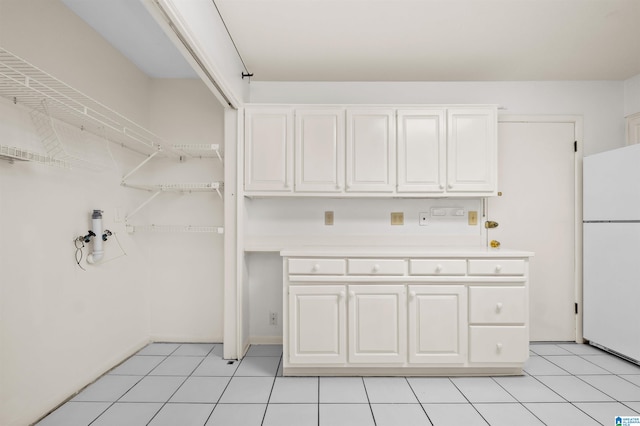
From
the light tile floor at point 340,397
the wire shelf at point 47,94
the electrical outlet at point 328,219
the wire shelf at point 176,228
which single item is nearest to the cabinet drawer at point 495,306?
the light tile floor at point 340,397

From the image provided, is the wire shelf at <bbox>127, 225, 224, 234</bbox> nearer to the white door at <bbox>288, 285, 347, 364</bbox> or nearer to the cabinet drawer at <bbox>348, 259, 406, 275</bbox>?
the white door at <bbox>288, 285, 347, 364</bbox>

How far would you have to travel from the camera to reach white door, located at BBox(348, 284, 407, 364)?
2.18 meters

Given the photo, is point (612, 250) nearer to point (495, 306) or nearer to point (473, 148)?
point (495, 306)

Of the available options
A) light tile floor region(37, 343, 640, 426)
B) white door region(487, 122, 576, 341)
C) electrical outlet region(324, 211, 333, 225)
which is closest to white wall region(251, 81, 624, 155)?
white door region(487, 122, 576, 341)

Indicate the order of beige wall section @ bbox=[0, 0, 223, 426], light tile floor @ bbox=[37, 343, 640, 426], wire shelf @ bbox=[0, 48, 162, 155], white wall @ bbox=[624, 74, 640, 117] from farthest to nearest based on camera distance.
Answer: white wall @ bbox=[624, 74, 640, 117] → light tile floor @ bbox=[37, 343, 640, 426] → beige wall section @ bbox=[0, 0, 223, 426] → wire shelf @ bbox=[0, 48, 162, 155]

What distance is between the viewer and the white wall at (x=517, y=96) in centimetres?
289

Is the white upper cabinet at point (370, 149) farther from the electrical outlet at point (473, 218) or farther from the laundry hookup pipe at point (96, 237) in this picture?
the laundry hookup pipe at point (96, 237)

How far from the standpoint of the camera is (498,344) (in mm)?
2178

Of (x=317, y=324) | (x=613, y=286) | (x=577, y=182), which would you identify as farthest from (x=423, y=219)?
(x=613, y=286)

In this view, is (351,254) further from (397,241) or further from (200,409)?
(200,409)

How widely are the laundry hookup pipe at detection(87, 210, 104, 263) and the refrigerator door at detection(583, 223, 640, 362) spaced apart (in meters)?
4.02

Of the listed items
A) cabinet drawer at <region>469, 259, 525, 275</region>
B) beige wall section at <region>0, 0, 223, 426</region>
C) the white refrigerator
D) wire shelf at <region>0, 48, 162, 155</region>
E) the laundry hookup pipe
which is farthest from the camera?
the white refrigerator

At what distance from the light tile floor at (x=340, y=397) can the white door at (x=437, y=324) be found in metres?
0.18

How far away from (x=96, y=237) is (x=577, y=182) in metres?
4.07
